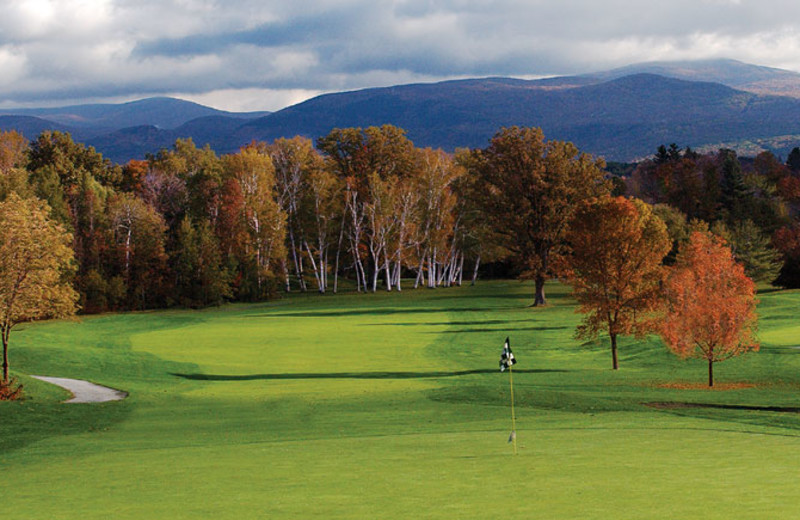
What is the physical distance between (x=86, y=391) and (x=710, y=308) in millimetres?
27153

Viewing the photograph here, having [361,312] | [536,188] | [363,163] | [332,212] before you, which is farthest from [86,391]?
[363,163]

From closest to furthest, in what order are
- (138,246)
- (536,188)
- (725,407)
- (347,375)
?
(725,407)
(347,375)
(536,188)
(138,246)

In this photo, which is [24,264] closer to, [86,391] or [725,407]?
[86,391]

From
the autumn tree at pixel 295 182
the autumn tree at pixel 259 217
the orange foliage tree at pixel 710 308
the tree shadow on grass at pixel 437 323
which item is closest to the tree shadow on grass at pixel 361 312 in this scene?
the tree shadow on grass at pixel 437 323

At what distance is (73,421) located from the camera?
29344mm

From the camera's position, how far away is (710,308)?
1428 inches

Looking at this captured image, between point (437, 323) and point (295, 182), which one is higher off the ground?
point (295, 182)

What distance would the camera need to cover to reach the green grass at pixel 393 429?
14070 mm

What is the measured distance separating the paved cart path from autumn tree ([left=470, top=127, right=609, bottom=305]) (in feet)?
145

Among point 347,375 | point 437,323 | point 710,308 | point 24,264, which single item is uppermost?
point 24,264

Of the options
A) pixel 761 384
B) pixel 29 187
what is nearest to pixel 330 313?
pixel 29 187

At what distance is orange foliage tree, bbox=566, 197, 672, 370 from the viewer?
140 ft

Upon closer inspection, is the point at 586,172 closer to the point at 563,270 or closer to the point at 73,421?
the point at 563,270

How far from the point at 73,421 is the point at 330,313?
160ft
